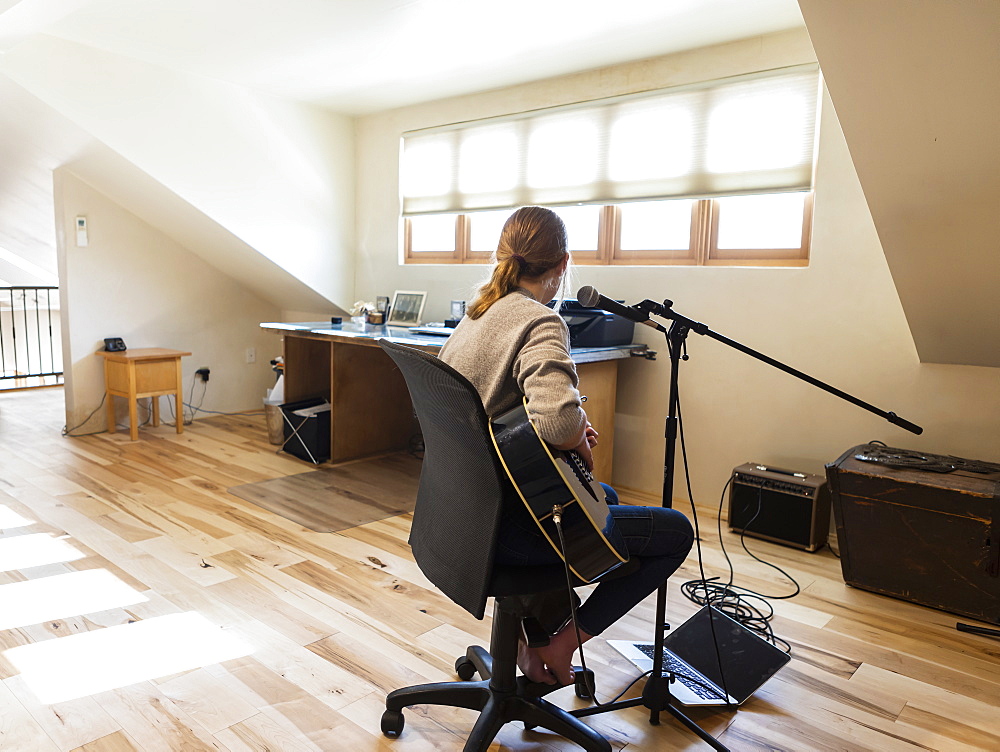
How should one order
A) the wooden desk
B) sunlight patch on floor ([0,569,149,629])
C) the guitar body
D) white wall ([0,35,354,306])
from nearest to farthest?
the guitar body
sunlight patch on floor ([0,569,149,629])
the wooden desk
white wall ([0,35,354,306])

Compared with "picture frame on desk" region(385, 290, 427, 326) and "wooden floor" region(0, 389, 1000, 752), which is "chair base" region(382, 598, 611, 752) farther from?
"picture frame on desk" region(385, 290, 427, 326)

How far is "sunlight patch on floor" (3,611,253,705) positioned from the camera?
1877mm

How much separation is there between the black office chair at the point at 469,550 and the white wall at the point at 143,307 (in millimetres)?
3900

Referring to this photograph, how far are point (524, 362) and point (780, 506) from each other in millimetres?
2097

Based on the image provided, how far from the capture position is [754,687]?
189cm

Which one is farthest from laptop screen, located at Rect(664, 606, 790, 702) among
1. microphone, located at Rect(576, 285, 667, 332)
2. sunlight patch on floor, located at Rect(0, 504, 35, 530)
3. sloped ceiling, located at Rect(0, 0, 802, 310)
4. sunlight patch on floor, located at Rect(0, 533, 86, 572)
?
sunlight patch on floor, located at Rect(0, 504, 35, 530)

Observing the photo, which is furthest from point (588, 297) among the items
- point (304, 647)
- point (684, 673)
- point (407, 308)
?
point (407, 308)

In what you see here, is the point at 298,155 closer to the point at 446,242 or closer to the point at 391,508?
the point at 446,242

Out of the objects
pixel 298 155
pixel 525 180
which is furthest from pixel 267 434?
pixel 525 180

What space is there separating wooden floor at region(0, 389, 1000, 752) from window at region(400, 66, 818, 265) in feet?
4.83

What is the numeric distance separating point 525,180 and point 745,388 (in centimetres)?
173

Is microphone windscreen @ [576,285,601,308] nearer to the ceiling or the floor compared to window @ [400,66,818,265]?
nearer to the floor

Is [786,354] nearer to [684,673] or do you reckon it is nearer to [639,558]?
[684,673]

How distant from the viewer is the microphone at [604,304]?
1485mm
